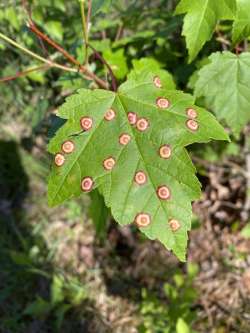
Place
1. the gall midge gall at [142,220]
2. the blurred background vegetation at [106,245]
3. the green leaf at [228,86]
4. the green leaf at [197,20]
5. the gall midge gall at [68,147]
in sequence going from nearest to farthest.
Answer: the gall midge gall at [142,220] → the gall midge gall at [68,147] → the green leaf at [197,20] → the green leaf at [228,86] → the blurred background vegetation at [106,245]

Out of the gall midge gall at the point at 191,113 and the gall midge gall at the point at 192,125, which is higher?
the gall midge gall at the point at 191,113

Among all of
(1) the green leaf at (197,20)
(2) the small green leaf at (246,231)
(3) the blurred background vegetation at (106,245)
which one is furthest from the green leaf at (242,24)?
(2) the small green leaf at (246,231)

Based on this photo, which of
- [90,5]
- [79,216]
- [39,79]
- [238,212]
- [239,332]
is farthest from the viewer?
[79,216]

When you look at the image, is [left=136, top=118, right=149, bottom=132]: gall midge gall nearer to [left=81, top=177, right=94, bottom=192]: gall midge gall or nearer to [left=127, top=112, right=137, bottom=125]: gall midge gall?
[left=127, top=112, right=137, bottom=125]: gall midge gall

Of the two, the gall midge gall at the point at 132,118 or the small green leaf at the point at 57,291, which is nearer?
the gall midge gall at the point at 132,118

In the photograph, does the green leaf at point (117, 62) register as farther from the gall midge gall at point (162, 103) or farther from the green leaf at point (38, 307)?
the green leaf at point (38, 307)

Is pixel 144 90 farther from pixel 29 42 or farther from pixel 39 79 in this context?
pixel 39 79

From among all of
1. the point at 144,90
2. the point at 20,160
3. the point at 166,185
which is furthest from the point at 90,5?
the point at 20,160
